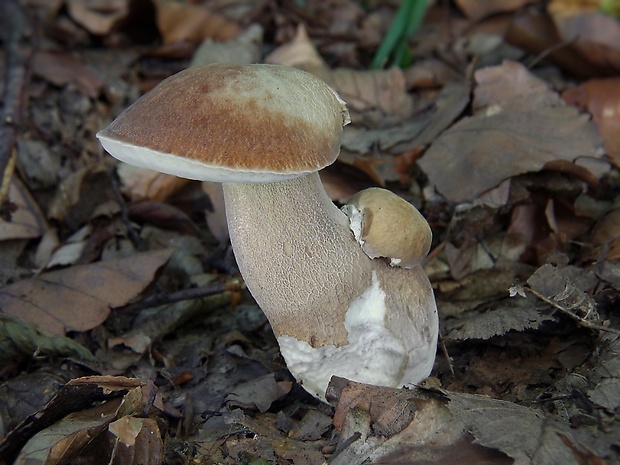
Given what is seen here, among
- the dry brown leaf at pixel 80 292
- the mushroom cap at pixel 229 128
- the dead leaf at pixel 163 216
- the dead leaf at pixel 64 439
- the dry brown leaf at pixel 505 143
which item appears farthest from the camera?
the dead leaf at pixel 163 216

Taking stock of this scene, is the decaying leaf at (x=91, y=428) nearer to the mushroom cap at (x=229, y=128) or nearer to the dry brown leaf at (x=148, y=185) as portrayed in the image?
the mushroom cap at (x=229, y=128)

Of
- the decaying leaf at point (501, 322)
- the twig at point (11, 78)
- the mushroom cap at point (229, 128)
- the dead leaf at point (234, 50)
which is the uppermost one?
the mushroom cap at point (229, 128)

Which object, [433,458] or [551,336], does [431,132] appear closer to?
[551,336]

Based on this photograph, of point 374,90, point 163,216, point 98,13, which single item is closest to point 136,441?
point 163,216

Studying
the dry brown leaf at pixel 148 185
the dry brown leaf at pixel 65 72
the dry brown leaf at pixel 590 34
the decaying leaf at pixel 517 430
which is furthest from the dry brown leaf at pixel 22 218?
the dry brown leaf at pixel 590 34

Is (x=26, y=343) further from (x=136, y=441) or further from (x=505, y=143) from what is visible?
(x=505, y=143)
